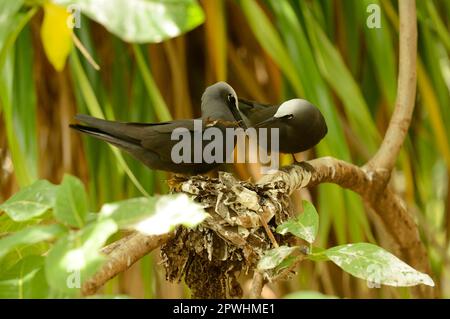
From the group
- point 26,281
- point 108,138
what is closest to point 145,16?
point 26,281

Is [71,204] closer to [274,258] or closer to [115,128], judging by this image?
[274,258]

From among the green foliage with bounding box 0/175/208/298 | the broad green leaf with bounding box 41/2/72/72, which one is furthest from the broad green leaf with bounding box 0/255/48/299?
the broad green leaf with bounding box 41/2/72/72

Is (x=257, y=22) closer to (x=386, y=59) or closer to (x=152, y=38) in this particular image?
(x=386, y=59)

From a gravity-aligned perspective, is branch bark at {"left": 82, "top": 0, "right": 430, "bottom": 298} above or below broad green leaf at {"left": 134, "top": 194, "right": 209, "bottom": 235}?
above

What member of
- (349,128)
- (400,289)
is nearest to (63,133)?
(349,128)

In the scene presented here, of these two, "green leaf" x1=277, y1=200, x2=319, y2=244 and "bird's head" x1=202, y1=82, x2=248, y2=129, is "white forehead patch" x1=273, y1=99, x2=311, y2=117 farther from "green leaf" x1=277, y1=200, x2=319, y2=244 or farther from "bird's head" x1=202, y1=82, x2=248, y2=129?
"green leaf" x1=277, y1=200, x2=319, y2=244

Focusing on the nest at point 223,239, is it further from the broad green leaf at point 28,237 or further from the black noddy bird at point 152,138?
the broad green leaf at point 28,237
